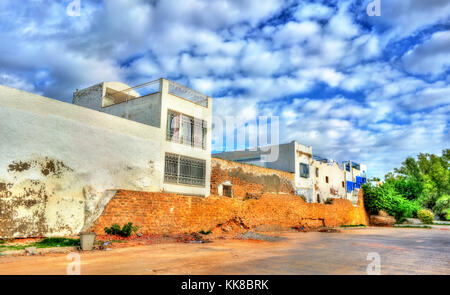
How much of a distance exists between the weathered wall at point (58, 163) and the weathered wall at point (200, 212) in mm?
718

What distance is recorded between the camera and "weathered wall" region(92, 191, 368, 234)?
42.2 ft

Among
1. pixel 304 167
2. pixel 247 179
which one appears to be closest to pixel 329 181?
pixel 304 167

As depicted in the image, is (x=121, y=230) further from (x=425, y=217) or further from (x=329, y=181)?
(x=425, y=217)

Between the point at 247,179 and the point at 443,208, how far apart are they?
34.7m

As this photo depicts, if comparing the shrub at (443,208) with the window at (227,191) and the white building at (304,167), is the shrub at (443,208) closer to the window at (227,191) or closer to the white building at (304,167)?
the white building at (304,167)

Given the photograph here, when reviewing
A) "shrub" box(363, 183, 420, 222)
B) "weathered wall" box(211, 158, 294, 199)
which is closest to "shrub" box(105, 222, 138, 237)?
"weathered wall" box(211, 158, 294, 199)

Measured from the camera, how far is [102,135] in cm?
1311

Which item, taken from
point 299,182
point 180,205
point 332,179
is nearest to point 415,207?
point 332,179

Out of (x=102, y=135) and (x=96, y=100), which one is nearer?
(x=102, y=135)

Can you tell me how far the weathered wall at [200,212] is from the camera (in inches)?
507

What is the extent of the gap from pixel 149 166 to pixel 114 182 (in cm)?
197

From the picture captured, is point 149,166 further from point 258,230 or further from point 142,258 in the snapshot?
point 258,230

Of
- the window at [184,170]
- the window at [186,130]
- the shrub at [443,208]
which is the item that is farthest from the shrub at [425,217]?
the window at [186,130]
